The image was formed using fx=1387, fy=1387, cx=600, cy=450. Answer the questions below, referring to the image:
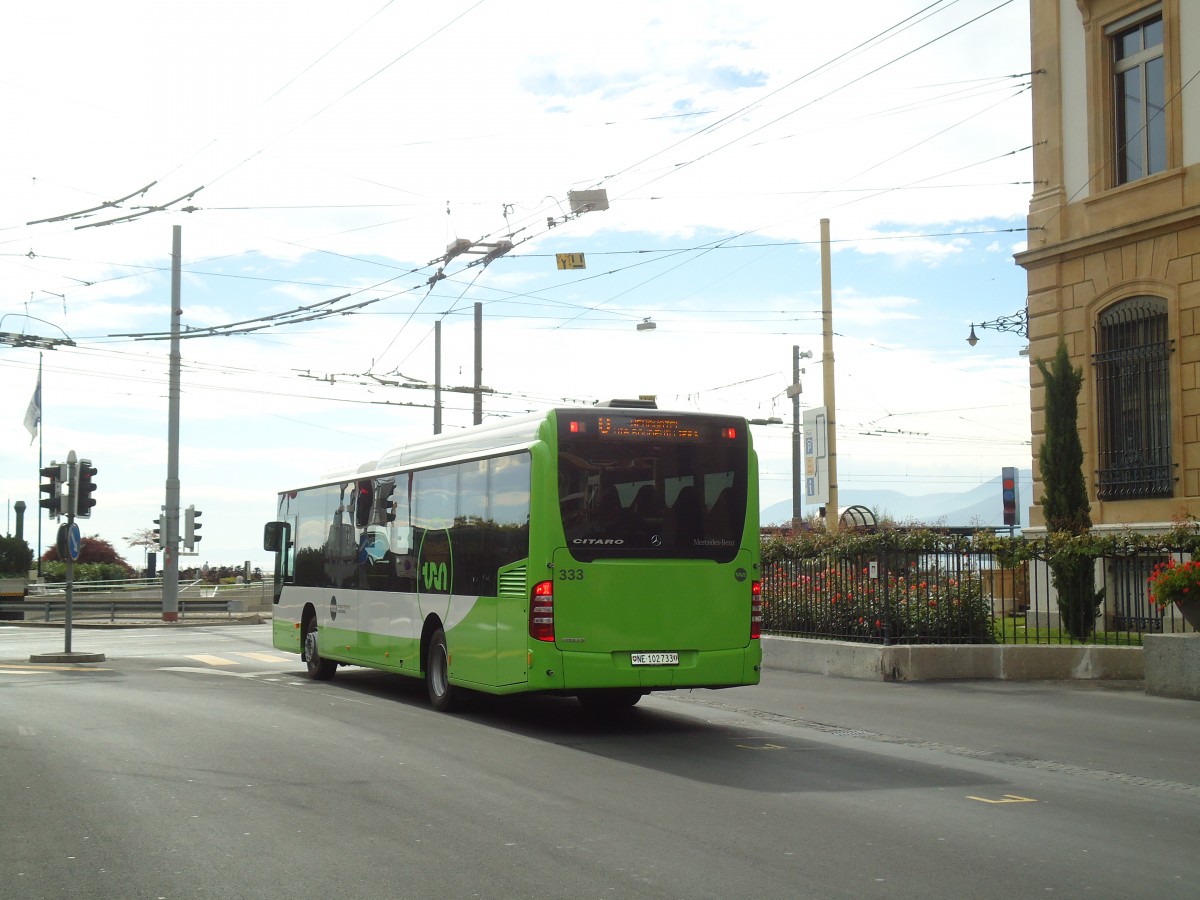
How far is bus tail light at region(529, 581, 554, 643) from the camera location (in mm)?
12438

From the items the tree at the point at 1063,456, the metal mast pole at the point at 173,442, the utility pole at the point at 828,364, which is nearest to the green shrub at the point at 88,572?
the metal mast pole at the point at 173,442

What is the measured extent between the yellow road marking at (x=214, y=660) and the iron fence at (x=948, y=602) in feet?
31.8

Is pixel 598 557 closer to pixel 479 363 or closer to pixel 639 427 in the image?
pixel 639 427

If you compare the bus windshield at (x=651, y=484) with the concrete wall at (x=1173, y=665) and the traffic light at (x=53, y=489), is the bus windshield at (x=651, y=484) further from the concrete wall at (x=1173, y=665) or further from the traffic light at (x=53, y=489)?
the traffic light at (x=53, y=489)

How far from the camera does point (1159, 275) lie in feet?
71.8

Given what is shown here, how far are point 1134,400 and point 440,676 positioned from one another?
1328cm

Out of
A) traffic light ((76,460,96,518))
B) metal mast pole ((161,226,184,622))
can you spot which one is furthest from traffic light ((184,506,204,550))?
traffic light ((76,460,96,518))

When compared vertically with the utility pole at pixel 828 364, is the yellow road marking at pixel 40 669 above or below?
below

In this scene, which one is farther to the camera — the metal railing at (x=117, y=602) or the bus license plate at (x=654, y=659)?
the metal railing at (x=117, y=602)

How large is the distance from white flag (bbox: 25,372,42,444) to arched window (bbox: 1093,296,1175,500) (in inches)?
1474

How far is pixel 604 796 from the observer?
9.09 metres

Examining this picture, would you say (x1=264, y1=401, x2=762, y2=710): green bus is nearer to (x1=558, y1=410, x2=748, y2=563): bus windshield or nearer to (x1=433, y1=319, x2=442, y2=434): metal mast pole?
(x1=558, y1=410, x2=748, y2=563): bus windshield

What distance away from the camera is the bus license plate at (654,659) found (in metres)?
12.7

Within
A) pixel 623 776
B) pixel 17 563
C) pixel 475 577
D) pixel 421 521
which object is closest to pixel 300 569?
pixel 421 521
